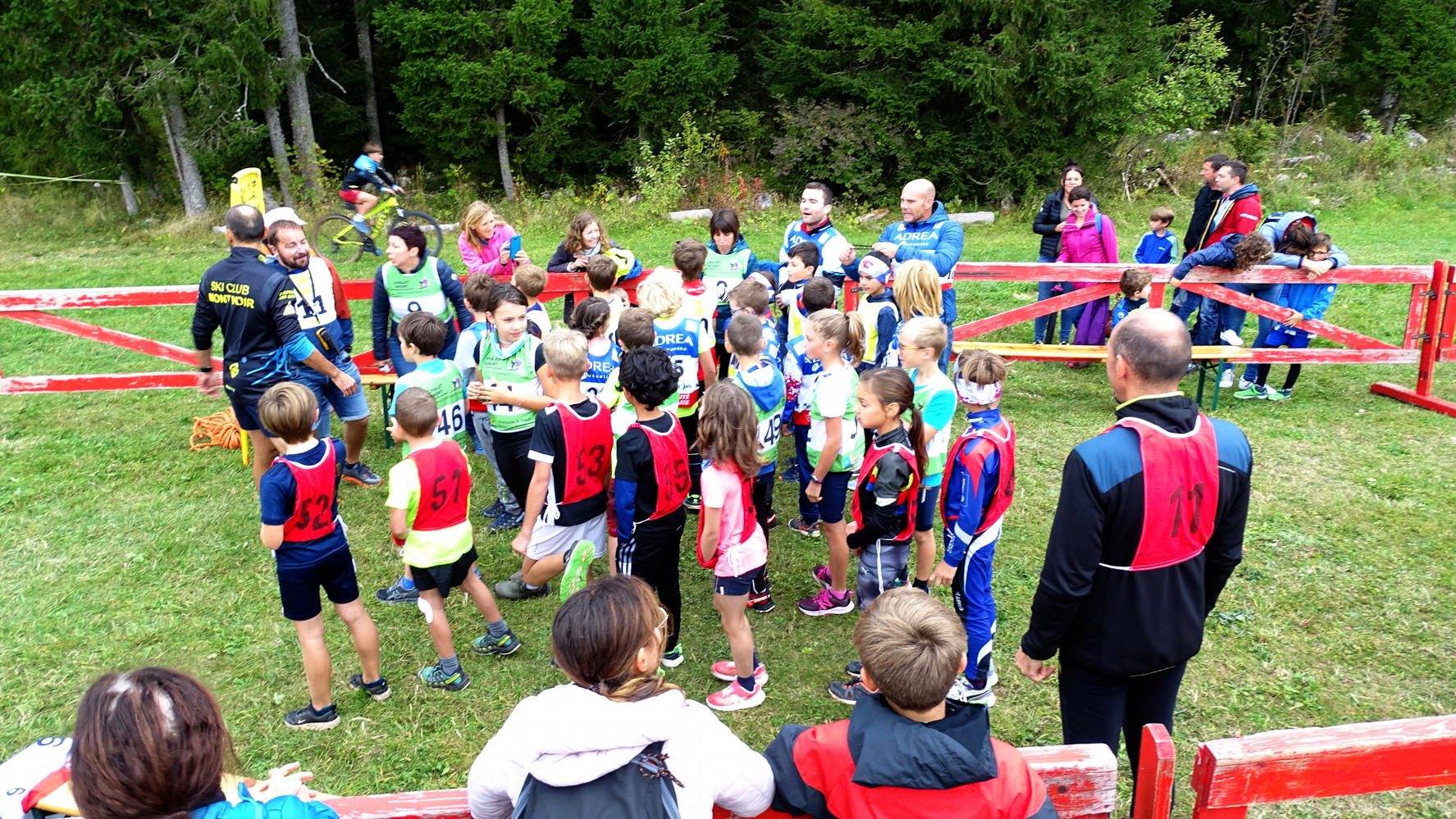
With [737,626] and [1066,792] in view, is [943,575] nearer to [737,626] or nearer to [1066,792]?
[737,626]

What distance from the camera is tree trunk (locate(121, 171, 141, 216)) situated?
18.4m

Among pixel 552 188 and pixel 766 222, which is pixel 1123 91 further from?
pixel 552 188

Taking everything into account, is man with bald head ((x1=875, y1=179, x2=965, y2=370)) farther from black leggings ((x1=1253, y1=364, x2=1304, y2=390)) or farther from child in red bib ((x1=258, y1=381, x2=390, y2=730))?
child in red bib ((x1=258, y1=381, x2=390, y2=730))

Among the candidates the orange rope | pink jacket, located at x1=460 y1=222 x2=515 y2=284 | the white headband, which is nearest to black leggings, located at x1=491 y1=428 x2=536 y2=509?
pink jacket, located at x1=460 y1=222 x2=515 y2=284

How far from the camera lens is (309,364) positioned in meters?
5.66

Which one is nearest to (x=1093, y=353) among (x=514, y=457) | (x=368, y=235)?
(x=514, y=457)

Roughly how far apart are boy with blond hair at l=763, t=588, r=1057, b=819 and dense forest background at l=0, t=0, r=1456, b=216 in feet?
51.9

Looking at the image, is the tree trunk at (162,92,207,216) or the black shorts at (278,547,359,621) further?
the tree trunk at (162,92,207,216)

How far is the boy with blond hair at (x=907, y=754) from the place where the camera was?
200 centimetres

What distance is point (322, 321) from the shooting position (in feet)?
20.6

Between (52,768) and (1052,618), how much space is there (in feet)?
8.66

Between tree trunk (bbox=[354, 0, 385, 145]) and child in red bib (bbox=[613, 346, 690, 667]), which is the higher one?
tree trunk (bbox=[354, 0, 385, 145])

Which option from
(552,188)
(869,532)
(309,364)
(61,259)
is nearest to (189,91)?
(61,259)

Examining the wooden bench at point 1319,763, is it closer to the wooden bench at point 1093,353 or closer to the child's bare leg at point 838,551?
the child's bare leg at point 838,551
